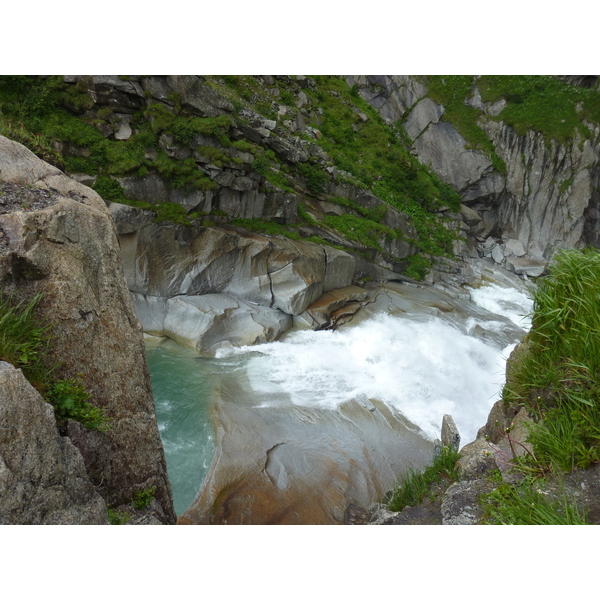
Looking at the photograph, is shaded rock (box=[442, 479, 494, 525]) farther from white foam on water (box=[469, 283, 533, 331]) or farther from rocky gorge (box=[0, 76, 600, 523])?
white foam on water (box=[469, 283, 533, 331])

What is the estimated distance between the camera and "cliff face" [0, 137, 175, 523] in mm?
2898

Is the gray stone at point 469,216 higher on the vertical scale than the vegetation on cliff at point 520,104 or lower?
lower

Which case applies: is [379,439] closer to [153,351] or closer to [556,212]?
[153,351]

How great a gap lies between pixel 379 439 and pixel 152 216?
9.27 metres

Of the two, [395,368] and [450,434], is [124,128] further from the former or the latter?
[450,434]

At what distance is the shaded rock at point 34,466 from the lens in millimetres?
2061

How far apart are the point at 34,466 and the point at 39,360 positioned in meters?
0.88

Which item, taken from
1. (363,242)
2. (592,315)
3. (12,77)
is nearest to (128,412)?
(592,315)

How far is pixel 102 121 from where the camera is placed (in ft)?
33.8

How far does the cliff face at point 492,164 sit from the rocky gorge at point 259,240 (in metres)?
→ 0.12

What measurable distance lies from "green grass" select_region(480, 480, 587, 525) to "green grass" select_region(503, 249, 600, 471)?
263 millimetres

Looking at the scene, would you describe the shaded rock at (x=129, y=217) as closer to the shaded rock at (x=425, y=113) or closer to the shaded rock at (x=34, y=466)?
the shaded rock at (x=34, y=466)


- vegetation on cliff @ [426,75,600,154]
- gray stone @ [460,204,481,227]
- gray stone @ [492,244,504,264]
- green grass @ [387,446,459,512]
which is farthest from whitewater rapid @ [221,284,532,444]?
vegetation on cliff @ [426,75,600,154]

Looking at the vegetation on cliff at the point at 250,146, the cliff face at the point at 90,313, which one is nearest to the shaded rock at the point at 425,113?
the vegetation on cliff at the point at 250,146
